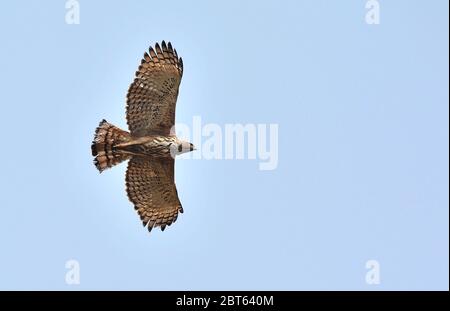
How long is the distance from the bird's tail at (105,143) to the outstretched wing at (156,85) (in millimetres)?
361

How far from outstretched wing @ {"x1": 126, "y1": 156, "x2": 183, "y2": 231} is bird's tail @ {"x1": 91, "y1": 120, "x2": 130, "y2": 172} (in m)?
0.60

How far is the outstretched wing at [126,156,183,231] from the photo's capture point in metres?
19.0

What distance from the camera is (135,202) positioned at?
1919cm

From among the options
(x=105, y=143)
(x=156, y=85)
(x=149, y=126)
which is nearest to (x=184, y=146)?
(x=149, y=126)

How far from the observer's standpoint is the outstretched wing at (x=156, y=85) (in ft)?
60.2

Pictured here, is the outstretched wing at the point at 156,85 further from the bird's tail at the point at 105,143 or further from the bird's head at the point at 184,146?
the bird's head at the point at 184,146

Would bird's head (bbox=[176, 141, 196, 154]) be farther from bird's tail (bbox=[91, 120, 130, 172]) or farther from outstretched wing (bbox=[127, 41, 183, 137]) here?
bird's tail (bbox=[91, 120, 130, 172])

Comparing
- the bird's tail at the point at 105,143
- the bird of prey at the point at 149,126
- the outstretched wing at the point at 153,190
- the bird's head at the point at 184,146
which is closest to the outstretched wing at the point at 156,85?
the bird of prey at the point at 149,126

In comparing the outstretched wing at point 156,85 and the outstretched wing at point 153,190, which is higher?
the outstretched wing at point 156,85

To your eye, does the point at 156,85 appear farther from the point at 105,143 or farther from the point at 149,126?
the point at 105,143
